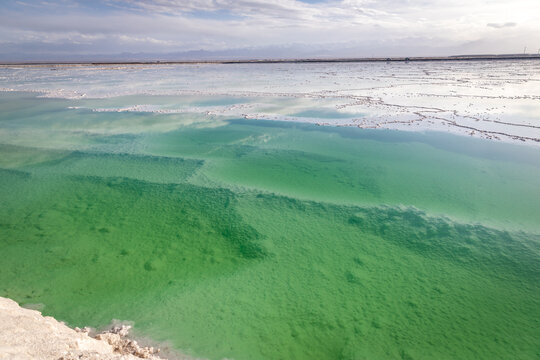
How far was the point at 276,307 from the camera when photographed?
4645 mm

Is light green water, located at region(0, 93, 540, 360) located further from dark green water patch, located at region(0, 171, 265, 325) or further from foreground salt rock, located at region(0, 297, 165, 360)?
foreground salt rock, located at region(0, 297, 165, 360)

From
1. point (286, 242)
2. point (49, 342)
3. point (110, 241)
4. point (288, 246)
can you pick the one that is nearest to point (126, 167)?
point (110, 241)

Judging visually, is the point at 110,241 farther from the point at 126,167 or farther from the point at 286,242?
the point at 126,167

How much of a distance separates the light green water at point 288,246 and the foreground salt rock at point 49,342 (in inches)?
17.1

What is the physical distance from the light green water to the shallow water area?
0.10 feet

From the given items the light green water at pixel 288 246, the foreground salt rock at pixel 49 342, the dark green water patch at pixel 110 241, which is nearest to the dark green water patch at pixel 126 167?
the light green water at pixel 288 246

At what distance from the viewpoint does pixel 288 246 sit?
605 centimetres

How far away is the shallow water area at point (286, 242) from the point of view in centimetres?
425

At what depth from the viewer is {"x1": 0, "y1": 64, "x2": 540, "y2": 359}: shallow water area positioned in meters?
4.25

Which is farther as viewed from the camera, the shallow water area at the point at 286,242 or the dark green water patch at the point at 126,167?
the dark green water patch at the point at 126,167

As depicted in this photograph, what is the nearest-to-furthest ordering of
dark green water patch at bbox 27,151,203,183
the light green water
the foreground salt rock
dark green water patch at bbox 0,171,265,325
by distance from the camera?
the foreground salt rock < the light green water < dark green water patch at bbox 0,171,265,325 < dark green water patch at bbox 27,151,203,183

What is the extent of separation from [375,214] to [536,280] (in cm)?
288

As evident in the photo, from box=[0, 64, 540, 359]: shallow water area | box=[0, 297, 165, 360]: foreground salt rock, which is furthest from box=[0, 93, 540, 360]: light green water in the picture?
box=[0, 297, 165, 360]: foreground salt rock

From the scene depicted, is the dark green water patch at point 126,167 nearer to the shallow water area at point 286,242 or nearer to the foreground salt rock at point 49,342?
the shallow water area at point 286,242
